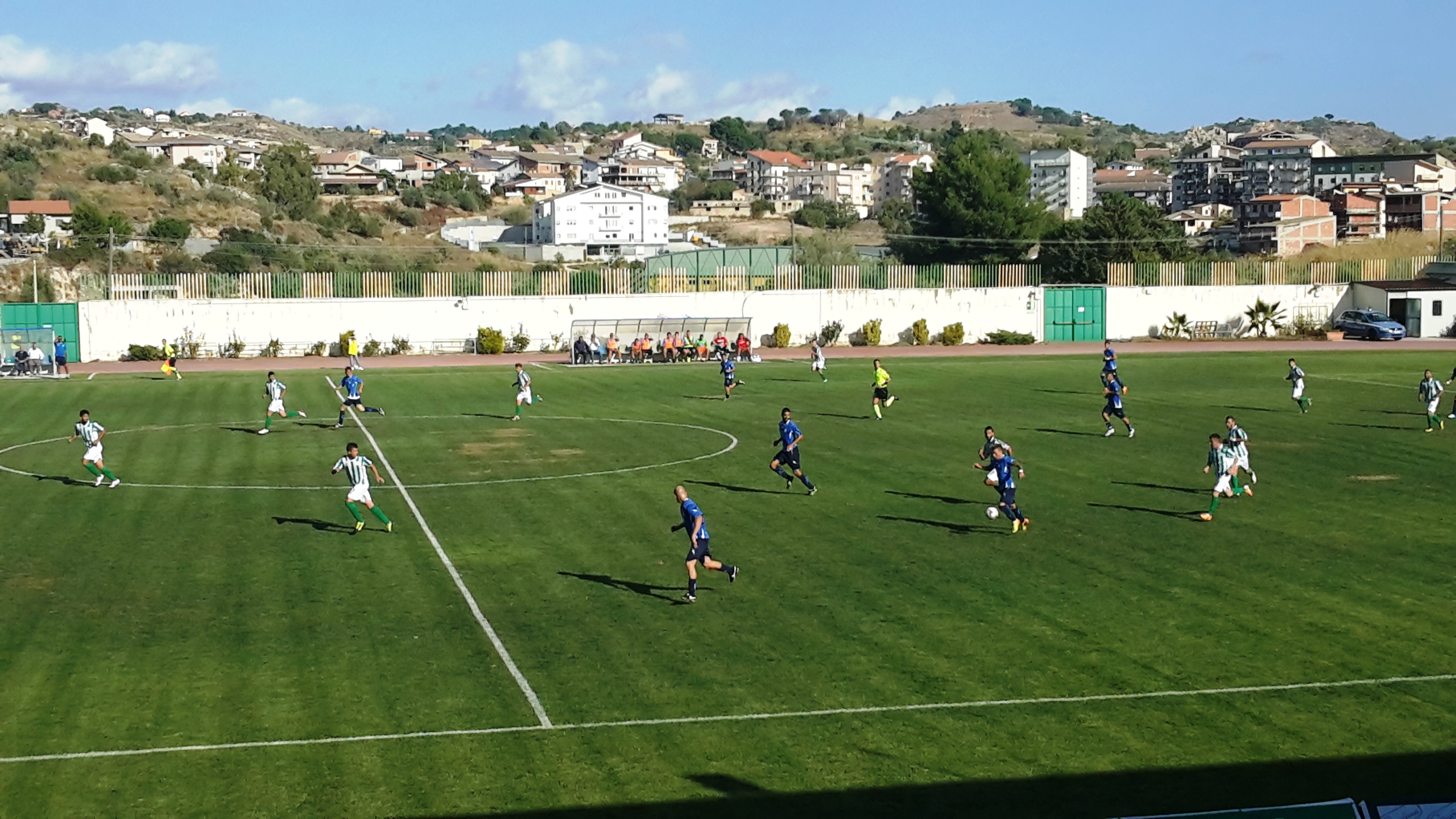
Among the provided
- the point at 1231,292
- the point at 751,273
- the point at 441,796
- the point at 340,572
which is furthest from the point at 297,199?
the point at 441,796

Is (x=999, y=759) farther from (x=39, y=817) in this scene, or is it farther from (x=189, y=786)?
(x=39, y=817)

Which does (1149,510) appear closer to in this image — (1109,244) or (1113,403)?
(1113,403)

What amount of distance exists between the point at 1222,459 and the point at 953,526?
17.7ft

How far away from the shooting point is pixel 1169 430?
39031mm

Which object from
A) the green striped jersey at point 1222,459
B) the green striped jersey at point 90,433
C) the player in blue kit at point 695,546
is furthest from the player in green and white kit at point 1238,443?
the green striped jersey at point 90,433

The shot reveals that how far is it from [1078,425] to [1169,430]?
253cm

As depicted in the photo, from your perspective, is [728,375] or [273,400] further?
[728,375]

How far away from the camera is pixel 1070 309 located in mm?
78812

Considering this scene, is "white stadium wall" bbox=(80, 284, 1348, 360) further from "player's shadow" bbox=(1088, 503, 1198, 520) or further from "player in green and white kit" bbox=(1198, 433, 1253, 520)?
"player in green and white kit" bbox=(1198, 433, 1253, 520)

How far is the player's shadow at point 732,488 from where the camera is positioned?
97.8 feet

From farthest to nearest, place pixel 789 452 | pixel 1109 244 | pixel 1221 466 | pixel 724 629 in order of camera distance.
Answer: pixel 1109 244
pixel 789 452
pixel 1221 466
pixel 724 629

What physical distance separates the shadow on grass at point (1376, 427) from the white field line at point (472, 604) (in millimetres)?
25026

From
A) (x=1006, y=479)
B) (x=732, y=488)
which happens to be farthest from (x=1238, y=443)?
(x=732, y=488)

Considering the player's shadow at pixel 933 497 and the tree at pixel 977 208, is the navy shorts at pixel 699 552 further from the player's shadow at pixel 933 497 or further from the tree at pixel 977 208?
the tree at pixel 977 208
